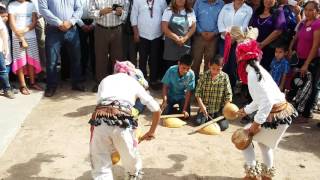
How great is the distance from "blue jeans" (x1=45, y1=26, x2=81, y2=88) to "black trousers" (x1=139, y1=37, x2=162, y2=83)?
1.08 m

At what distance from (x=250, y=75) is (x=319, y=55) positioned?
8.78ft

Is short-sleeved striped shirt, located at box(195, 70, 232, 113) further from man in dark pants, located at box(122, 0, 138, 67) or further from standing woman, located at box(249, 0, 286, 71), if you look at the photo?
man in dark pants, located at box(122, 0, 138, 67)

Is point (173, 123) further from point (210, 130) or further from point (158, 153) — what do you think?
point (158, 153)

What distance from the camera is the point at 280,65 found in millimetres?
6605

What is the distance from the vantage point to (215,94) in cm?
646

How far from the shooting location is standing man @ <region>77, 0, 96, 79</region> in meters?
Answer: 7.79

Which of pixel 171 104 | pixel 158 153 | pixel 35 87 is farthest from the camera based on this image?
pixel 35 87

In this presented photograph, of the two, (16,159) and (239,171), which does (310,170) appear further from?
(16,159)

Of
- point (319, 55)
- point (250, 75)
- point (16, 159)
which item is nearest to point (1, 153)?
point (16, 159)

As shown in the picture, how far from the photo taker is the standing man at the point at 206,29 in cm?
721

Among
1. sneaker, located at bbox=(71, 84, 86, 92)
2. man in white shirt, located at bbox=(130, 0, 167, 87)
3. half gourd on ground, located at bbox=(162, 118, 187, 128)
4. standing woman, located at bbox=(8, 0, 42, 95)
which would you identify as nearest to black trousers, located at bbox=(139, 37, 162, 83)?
man in white shirt, located at bbox=(130, 0, 167, 87)

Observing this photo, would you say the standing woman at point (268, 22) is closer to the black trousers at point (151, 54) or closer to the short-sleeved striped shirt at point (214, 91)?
the short-sleeved striped shirt at point (214, 91)

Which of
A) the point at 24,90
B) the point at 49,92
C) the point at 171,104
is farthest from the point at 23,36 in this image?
the point at 171,104

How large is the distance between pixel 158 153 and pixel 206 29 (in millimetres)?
2650
